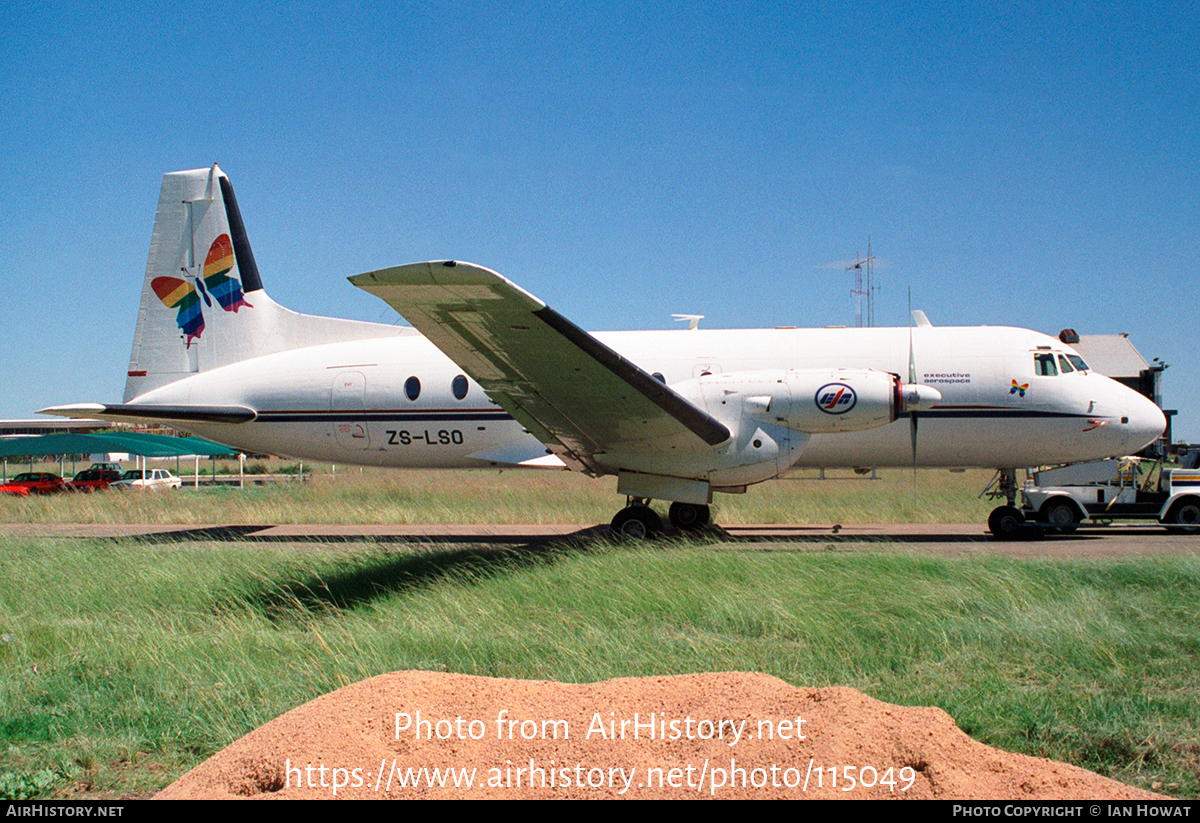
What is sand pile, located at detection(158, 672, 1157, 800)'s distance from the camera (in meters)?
3.10

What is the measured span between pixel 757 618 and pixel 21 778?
4804mm

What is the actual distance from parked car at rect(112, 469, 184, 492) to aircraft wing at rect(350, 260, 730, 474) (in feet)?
78.8

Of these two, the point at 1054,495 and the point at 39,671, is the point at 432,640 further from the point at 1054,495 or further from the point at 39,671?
the point at 1054,495

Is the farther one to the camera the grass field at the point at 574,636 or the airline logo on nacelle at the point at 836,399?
the airline logo on nacelle at the point at 836,399

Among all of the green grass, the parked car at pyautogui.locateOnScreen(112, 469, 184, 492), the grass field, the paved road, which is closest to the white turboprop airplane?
the paved road

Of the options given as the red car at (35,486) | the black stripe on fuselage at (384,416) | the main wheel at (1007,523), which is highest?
the black stripe on fuselage at (384,416)

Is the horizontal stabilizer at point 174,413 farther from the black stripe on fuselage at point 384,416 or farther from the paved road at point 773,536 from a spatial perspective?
the paved road at point 773,536

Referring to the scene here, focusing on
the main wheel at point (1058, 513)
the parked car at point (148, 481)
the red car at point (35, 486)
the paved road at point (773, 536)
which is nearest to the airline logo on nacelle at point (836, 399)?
the paved road at point (773, 536)

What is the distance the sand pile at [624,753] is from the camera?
3.10 m

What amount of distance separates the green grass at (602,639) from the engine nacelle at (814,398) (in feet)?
7.87

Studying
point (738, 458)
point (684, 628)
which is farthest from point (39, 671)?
point (738, 458)

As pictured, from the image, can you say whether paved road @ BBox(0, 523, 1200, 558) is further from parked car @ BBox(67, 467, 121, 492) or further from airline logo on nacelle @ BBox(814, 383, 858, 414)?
parked car @ BBox(67, 467, 121, 492)

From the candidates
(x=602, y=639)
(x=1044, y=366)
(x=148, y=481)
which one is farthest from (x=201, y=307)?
(x=148, y=481)

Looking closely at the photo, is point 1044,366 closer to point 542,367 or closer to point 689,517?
point 689,517
